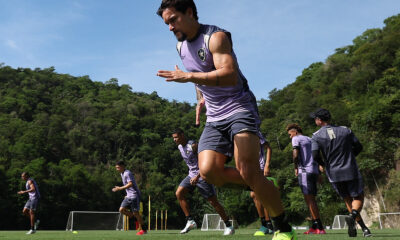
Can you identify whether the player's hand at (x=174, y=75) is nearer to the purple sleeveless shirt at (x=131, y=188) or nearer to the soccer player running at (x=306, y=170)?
the soccer player running at (x=306, y=170)

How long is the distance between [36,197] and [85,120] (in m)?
95.5

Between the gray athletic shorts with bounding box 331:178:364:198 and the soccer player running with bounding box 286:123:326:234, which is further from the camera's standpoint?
the soccer player running with bounding box 286:123:326:234

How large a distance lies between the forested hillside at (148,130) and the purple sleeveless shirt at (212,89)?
43.8 meters

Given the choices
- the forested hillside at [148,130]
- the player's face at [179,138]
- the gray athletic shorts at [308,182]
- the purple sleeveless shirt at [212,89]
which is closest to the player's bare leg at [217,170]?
the purple sleeveless shirt at [212,89]

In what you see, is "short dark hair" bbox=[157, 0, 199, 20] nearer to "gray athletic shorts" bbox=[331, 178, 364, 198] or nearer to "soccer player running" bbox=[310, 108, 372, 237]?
"soccer player running" bbox=[310, 108, 372, 237]

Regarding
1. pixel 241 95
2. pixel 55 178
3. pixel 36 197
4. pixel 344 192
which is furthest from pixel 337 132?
pixel 55 178

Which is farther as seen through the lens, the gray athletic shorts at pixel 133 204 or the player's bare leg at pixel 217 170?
the gray athletic shorts at pixel 133 204

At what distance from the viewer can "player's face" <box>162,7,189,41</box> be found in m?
3.76

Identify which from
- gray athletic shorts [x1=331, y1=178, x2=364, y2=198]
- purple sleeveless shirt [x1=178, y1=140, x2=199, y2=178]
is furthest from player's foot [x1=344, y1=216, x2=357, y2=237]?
purple sleeveless shirt [x1=178, y1=140, x2=199, y2=178]

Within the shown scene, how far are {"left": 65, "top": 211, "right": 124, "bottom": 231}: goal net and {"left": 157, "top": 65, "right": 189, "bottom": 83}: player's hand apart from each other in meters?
26.7

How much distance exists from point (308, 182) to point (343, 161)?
1909 millimetres

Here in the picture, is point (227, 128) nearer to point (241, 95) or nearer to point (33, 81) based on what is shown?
point (241, 95)

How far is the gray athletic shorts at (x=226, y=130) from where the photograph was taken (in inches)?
145

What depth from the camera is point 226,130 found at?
12.7ft
